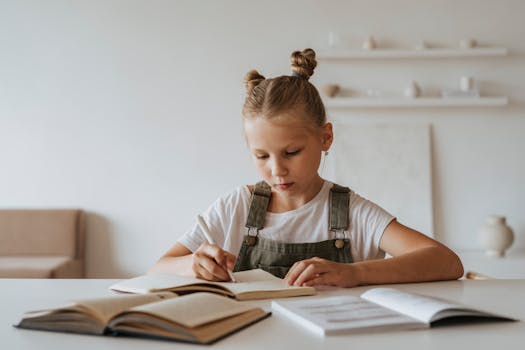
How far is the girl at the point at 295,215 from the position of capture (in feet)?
5.51

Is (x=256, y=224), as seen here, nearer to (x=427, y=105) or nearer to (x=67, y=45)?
(x=427, y=105)

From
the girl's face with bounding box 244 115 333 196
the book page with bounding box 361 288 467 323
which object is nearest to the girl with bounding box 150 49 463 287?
the girl's face with bounding box 244 115 333 196

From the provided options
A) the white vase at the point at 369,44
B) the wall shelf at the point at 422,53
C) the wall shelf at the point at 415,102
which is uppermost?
the white vase at the point at 369,44

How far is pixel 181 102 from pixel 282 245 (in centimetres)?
261

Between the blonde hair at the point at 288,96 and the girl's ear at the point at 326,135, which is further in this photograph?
the girl's ear at the point at 326,135

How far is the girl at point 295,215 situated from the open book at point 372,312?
40 cm

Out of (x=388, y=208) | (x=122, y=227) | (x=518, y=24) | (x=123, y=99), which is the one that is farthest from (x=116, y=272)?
(x=518, y=24)

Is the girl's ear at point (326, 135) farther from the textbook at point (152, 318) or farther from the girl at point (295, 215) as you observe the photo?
the textbook at point (152, 318)

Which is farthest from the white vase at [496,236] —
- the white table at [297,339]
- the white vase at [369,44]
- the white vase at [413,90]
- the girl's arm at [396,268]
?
the white table at [297,339]

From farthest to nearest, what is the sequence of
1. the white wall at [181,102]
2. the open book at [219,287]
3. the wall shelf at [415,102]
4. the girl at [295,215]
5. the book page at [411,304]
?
the white wall at [181,102]
the wall shelf at [415,102]
the girl at [295,215]
the open book at [219,287]
the book page at [411,304]

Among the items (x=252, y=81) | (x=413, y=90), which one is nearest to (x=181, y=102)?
(x=413, y=90)

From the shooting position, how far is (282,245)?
1.78m

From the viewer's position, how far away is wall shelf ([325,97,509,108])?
4.07 metres

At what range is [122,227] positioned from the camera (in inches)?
167
